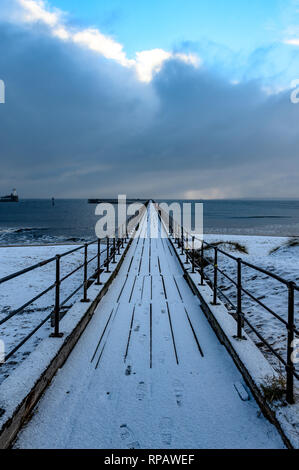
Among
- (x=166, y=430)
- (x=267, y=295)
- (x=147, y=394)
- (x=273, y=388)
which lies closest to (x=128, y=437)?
(x=166, y=430)

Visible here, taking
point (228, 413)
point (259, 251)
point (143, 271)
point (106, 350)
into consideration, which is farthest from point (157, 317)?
point (259, 251)

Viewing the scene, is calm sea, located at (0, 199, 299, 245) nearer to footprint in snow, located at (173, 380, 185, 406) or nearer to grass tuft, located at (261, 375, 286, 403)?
footprint in snow, located at (173, 380, 185, 406)

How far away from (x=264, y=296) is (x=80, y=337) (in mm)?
4981

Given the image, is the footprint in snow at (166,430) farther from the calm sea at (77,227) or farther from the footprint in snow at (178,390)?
the calm sea at (77,227)

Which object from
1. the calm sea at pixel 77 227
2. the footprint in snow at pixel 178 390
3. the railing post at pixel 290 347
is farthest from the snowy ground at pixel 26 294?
the calm sea at pixel 77 227

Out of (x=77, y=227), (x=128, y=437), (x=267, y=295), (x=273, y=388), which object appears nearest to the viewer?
(x=128, y=437)

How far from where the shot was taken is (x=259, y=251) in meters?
15.8

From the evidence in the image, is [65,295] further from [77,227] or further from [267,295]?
[77,227]

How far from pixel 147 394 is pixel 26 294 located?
5961 mm

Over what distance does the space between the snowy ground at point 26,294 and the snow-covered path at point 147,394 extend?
1.23 m

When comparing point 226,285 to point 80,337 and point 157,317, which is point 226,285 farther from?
point 80,337

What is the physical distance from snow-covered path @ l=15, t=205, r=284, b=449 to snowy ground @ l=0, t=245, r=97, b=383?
1.23 metres

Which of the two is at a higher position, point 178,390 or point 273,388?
point 273,388

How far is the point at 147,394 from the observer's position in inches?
108
